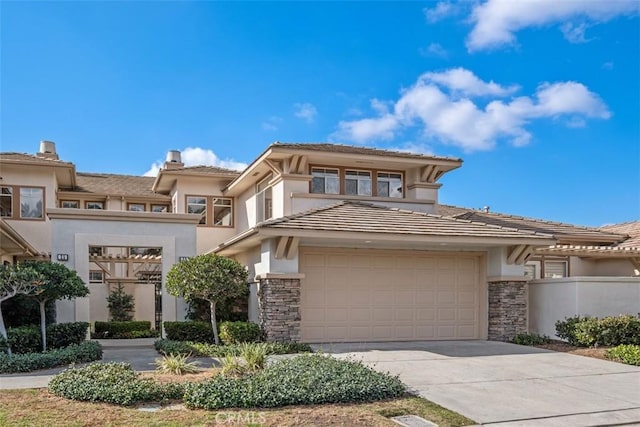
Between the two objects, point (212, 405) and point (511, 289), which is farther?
point (511, 289)

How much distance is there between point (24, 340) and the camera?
1211 cm

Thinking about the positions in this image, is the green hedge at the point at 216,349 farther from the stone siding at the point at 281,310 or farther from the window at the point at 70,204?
the window at the point at 70,204

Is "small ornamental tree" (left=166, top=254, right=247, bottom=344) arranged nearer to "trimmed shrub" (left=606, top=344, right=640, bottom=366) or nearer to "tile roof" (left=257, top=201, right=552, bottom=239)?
"tile roof" (left=257, top=201, right=552, bottom=239)

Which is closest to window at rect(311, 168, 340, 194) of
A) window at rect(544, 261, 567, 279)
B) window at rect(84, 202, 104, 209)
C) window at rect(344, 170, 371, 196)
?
window at rect(344, 170, 371, 196)

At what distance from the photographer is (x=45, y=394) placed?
319 inches

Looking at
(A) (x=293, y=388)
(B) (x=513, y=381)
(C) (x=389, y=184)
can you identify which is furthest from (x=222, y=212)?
(A) (x=293, y=388)

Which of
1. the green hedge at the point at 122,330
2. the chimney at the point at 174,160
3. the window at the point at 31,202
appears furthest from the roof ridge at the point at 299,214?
the window at the point at 31,202

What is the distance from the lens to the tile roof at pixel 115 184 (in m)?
23.6

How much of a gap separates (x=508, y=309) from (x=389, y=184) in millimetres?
5587

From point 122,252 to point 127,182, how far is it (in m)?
3.29

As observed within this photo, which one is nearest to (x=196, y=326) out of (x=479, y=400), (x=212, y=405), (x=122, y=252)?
(x=212, y=405)

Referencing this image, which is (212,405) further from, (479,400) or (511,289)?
(511,289)

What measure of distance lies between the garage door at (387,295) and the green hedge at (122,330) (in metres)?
7.44

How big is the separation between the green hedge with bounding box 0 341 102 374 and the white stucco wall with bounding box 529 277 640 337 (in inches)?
464
